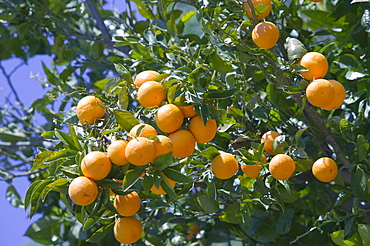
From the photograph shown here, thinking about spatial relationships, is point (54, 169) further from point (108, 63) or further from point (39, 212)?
point (39, 212)

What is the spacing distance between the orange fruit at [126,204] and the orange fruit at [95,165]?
15 centimetres

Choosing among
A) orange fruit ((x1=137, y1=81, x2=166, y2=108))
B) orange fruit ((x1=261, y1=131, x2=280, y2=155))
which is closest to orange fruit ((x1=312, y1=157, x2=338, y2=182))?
orange fruit ((x1=261, y1=131, x2=280, y2=155))

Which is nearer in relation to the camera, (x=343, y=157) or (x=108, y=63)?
(x=343, y=157)

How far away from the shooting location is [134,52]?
5.27 feet

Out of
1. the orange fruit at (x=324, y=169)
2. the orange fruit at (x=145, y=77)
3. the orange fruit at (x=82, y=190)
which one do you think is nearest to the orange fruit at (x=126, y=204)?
the orange fruit at (x=82, y=190)

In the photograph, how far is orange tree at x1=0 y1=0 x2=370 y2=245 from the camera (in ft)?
3.67

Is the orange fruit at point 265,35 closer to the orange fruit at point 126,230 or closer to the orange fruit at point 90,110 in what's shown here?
the orange fruit at point 90,110

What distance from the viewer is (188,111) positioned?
1.17 meters

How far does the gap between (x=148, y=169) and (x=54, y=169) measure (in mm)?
219

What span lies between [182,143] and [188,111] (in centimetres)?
9

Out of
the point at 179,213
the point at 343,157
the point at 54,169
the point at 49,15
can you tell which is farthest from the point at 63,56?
the point at 343,157

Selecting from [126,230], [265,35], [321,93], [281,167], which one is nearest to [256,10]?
[265,35]

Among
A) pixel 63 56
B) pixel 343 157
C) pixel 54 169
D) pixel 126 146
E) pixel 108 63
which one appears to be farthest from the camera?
pixel 63 56

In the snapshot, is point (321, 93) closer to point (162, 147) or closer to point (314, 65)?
A: point (314, 65)
